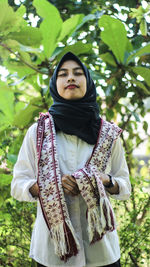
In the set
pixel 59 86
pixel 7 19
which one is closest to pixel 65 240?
pixel 59 86

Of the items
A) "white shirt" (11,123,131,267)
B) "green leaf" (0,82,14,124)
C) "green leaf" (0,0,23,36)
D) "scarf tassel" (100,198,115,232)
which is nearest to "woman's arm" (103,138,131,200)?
"white shirt" (11,123,131,267)

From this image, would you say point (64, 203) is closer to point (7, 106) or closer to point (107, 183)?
point (107, 183)

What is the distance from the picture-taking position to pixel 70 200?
3.25 feet

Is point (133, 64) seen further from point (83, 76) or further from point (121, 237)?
point (121, 237)

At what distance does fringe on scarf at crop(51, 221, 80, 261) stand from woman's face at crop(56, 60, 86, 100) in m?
0.45

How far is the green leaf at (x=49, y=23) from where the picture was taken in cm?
141

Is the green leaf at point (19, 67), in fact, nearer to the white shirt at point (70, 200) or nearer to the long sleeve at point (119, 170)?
the white shirt at point (70, 200)

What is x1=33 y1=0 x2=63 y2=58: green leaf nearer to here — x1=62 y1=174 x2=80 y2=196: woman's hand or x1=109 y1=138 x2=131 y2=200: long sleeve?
x1=109 y1=138 x2=131 y2=200: long sleeve

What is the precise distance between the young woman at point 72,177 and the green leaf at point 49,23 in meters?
0.38

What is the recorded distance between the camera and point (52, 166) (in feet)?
3.13

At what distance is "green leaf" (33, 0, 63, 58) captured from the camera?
1.41m

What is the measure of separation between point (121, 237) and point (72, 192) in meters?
0.89

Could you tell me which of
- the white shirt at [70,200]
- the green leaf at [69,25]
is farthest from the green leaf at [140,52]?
the white shirt at [70,200]

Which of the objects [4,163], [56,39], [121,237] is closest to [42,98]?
[56,39]
